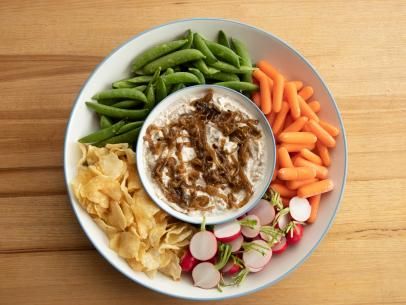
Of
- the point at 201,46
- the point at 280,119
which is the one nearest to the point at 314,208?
the point at 280,119

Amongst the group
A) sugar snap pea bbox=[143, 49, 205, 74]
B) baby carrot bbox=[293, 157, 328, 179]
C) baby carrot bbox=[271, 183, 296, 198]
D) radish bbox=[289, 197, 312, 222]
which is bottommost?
radish bbox=[289, 197, 312, 222]

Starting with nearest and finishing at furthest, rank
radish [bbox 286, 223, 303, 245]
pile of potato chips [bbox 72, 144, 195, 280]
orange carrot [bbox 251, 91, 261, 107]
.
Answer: pile of potato chips [bbox 72, 144, 195, 280] < radish [bbox 286, 223, 303, 245] < orange carrot [bbox 251, 91, 261, 107]

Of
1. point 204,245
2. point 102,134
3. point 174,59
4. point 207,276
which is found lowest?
point 207,276

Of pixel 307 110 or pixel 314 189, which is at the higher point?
pixel 307 110

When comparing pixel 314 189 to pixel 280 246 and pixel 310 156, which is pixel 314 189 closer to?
pixel 310 156

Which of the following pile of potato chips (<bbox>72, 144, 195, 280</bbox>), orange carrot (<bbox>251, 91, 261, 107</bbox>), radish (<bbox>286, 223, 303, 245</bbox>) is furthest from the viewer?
orange carrot (<bbox>251, 91, 261, 107</bbox>)

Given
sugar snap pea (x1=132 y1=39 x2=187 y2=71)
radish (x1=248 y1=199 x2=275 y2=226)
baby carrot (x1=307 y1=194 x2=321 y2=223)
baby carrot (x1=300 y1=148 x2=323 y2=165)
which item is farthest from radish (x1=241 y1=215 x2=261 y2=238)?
sugar snap pea (x1=132 y1=39 x2=187 y2=71)

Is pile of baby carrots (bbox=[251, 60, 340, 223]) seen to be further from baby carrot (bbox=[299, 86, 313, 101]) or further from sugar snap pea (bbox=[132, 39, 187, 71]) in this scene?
sugar snap pea (bbox=[132, 39, 187, 71])
